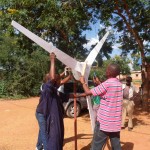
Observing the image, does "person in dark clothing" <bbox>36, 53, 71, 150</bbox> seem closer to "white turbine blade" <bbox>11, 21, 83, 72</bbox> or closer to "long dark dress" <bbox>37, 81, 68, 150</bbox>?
"long dark dress" <bbox>37, 81, 68, 150</bbox>

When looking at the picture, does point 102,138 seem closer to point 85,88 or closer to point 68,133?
point 85,88

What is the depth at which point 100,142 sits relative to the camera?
469 centimetres

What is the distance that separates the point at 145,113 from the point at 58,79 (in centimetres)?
762

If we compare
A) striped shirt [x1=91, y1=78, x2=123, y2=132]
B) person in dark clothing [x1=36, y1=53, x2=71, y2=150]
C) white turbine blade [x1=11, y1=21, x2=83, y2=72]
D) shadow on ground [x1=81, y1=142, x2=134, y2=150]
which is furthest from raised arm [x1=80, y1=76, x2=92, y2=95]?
shadow on ground [x1=81, y1=142, x2=134, y2=150]

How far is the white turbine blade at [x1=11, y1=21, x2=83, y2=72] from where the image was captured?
4.57m

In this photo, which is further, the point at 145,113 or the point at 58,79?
the point at 145,113

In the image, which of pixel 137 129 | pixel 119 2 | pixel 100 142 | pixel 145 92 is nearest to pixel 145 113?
pixel 145 92

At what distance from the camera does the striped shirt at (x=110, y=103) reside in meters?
4.40

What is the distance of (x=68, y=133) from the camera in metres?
8.39

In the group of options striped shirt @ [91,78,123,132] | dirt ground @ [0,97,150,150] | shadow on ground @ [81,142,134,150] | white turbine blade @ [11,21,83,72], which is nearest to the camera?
striped shirt @ [91,78,123,132]

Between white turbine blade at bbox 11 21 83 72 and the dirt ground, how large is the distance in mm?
2670

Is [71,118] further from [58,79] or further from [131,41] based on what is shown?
[58,79]

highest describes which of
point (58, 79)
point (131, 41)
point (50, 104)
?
point (131, 41)

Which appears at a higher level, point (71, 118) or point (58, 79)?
point (58, 79)
